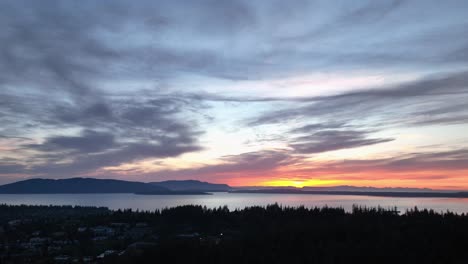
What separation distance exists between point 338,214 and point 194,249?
2804cm

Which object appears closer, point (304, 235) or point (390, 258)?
point (390, 258)

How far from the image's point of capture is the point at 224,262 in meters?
24.5

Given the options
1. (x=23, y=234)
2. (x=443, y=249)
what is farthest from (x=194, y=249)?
(x=23, y=234)

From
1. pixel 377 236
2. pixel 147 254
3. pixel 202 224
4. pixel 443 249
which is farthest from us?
pixel 202 224

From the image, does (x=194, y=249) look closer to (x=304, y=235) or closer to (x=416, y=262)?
(x=304, y=235)

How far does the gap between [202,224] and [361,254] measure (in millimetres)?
29096

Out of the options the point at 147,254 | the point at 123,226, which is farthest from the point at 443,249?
the point at 123,226

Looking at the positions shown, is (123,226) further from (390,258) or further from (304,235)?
(390,258)

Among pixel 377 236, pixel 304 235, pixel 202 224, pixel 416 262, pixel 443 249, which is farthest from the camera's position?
pixel 202 224

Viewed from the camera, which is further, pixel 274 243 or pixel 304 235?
pixel 304 235

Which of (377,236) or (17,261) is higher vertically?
(377,236)

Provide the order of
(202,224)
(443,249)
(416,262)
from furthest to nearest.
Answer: (202,224), (443,249), (416,262)

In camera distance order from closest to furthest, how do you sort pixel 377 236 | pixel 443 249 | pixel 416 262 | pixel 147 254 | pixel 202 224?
pixel 416 262 < pixel 443 249 < pixel 147 254 < pixel 377 236 < pixel 202 224

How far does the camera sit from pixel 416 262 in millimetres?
22031
